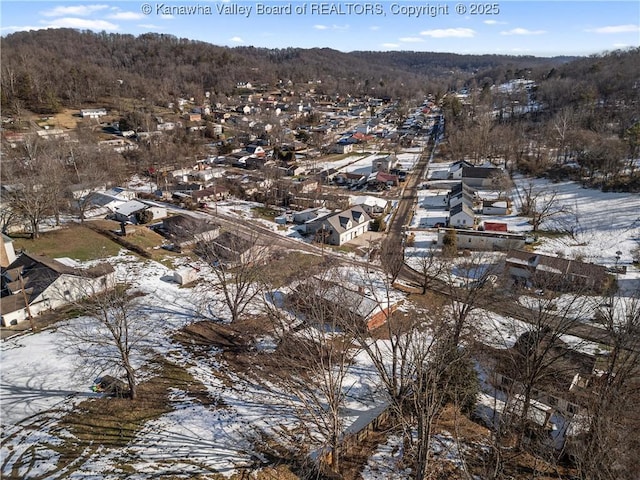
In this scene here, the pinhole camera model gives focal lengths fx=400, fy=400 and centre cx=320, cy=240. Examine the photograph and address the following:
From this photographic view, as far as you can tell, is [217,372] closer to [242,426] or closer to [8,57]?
[242,426]

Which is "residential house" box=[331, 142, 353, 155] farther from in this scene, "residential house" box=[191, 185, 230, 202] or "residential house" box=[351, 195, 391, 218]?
"residential house" box=[191, 185, 230, 202]

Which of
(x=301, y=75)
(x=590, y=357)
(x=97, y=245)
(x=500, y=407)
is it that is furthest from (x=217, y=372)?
(x=301, y=75)

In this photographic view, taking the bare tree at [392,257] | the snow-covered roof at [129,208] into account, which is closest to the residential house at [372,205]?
the bare tree at [392,257]

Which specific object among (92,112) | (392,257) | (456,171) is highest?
(92,112)

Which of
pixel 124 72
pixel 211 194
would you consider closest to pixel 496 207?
pixel 211 194

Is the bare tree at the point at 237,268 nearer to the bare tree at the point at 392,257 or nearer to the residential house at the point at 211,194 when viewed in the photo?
the bare tree at the point at 392,257

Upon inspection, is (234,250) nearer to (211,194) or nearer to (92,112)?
(211,194)

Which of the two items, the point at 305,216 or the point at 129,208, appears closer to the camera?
the point at 129,208
